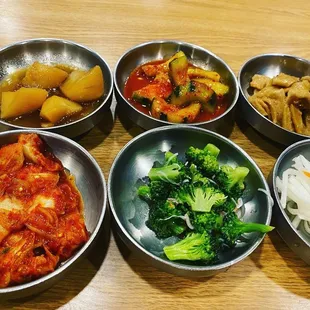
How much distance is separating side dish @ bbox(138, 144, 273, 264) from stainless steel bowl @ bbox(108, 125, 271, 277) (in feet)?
0.17

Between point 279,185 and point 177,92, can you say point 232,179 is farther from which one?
point 177,92

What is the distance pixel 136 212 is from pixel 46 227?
1.62ft

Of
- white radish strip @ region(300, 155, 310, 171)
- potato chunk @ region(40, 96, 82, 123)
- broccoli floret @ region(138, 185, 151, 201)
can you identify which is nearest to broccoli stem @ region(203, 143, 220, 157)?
broccoli floret @ region(138, 185, 151, 201)

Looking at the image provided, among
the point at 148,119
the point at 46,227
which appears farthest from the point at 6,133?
the point at 148,119

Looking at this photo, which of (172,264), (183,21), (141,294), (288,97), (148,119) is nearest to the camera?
(172,264)

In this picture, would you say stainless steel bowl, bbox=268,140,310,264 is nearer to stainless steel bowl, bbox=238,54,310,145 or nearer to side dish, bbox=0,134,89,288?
stainless steel bowl, bbox=238,54,310,145

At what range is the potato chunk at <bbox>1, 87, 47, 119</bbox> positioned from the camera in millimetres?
2033

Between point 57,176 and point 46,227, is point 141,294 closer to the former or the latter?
point 46,227

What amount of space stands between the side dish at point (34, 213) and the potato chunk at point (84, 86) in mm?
414

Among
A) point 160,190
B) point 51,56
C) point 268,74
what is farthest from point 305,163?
point 51,56

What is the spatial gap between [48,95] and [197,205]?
113cm

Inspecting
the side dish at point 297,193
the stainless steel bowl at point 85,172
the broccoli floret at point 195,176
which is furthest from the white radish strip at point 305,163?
the stainless steel bowl at point 85,172

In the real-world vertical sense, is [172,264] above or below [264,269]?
above

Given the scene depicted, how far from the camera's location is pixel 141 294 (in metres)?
1.68
